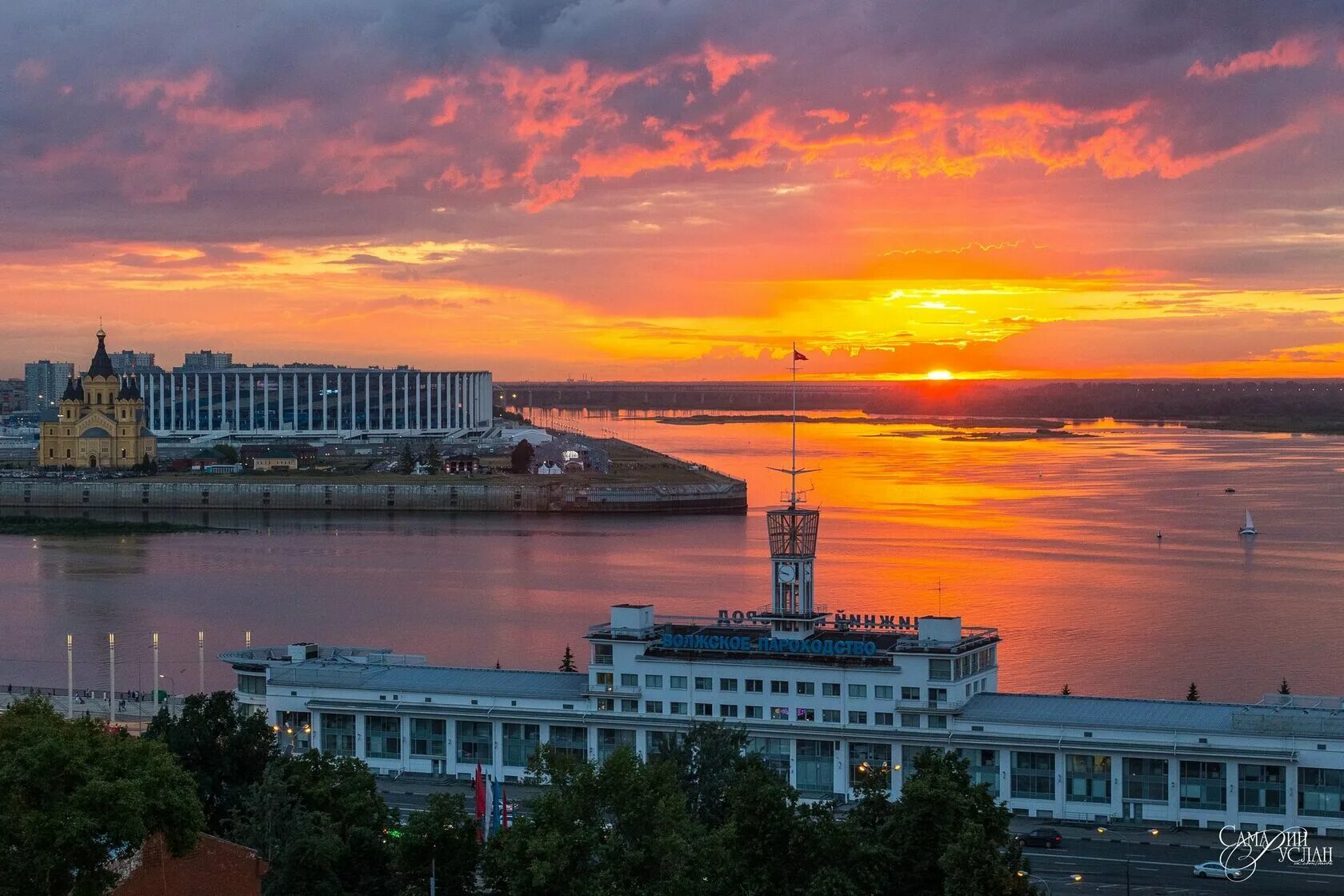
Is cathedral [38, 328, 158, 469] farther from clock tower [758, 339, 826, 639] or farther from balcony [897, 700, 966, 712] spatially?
balcony [897, 700, 966, 712]

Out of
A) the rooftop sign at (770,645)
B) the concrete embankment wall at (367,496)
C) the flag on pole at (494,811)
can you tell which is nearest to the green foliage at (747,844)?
the flag on pole at (494,811)

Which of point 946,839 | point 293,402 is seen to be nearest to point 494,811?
point 946,839

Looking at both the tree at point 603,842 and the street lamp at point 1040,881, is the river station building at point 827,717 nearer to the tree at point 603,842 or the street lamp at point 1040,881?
the street lamp at point 1040,881

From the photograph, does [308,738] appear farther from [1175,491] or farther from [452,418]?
[452,418]

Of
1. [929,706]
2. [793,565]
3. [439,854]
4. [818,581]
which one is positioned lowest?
[818,581]

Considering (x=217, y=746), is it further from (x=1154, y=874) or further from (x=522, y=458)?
(x=522, y=458)

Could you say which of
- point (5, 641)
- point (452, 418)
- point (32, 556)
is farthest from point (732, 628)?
point (452, 418)
